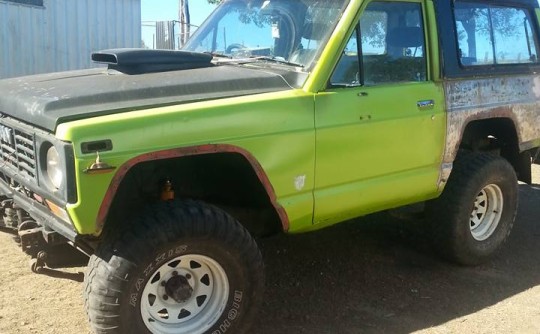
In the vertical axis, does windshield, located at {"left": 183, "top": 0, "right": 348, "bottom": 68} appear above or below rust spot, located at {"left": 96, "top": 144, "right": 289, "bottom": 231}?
above

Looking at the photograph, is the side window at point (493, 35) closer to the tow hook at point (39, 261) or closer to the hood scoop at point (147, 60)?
the hood scoop at point (147, 60)

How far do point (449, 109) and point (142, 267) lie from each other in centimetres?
245

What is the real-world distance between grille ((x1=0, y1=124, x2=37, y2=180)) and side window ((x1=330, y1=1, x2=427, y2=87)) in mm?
1741

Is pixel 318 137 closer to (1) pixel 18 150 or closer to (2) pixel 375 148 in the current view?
(2) pixel 375 148

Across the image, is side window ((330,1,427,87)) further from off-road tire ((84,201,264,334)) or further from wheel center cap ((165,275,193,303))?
wheel center cap ((165,275,193,303))

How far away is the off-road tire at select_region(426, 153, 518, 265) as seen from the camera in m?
4.61

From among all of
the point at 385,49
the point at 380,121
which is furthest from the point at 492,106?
the point at 380,121

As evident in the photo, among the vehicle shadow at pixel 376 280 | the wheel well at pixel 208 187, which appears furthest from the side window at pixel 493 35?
the wheel well at pixel 208 187

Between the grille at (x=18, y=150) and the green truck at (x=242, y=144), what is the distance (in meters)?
0.02

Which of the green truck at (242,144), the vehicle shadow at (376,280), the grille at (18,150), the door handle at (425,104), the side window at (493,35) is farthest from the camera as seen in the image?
the side window at (493,35)

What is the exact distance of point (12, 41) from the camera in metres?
8.14

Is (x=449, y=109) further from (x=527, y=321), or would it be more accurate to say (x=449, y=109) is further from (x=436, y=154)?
(x=527, y=321)

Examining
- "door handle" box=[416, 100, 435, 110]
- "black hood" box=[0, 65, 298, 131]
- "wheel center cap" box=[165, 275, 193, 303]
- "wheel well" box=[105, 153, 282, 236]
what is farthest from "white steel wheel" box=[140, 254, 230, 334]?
"door handle" box=[416, 100, 435, 110]

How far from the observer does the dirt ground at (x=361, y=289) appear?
374 cm
